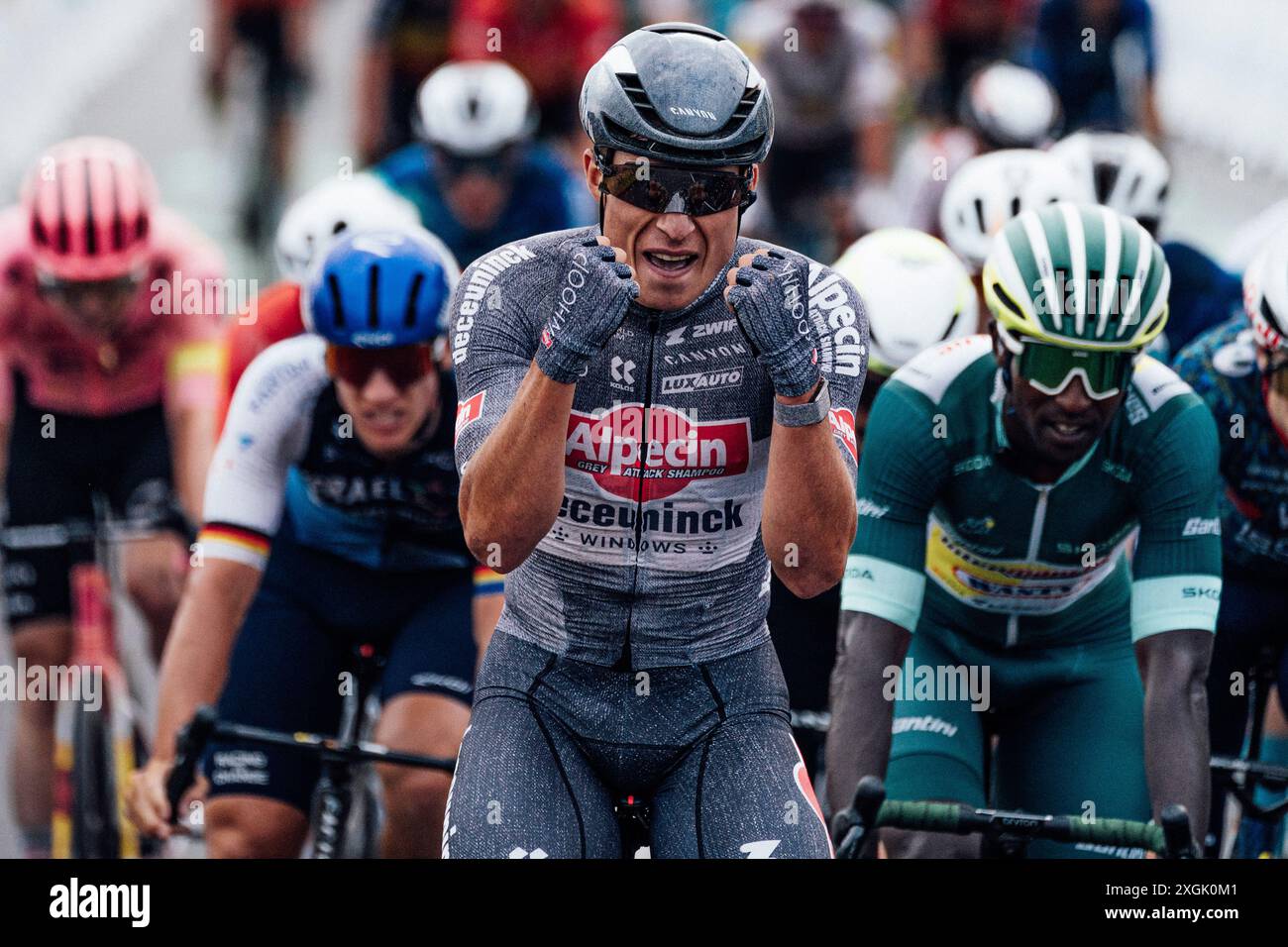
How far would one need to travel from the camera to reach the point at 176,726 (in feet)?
20.2

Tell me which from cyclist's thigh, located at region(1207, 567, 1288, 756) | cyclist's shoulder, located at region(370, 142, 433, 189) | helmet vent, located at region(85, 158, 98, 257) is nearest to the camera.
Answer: cyclist's thigh, located at region(1207, 567, 1288, 756)

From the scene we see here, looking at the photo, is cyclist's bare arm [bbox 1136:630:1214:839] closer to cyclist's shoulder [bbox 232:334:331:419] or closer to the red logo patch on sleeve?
the red logo patch on sleeve

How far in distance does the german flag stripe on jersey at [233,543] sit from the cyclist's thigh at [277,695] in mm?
521

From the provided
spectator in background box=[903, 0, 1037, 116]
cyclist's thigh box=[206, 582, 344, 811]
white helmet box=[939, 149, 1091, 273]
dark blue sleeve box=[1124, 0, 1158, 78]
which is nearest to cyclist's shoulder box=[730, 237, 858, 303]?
cyclist's thigh box=[206, 582, 344, 811]

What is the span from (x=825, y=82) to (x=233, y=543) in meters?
7.11

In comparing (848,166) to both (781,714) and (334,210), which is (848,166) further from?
(781,714)

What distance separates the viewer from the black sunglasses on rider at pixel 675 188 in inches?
176

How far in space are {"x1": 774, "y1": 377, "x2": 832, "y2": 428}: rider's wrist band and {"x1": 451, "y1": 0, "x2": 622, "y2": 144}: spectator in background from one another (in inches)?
303

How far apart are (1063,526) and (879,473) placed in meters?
0.50

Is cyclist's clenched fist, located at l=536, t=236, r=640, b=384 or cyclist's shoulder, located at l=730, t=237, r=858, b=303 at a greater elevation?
cyclist's shoulder, located at l=730, t=237, r=858, b=303

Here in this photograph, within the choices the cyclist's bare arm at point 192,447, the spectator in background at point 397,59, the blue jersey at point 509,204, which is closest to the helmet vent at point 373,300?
the cyclist's bare arm at point 192,447

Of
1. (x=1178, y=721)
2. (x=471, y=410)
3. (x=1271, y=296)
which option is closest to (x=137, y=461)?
(x=1271, y=296)

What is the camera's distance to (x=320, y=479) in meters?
6.68

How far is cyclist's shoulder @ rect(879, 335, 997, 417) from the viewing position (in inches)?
223
